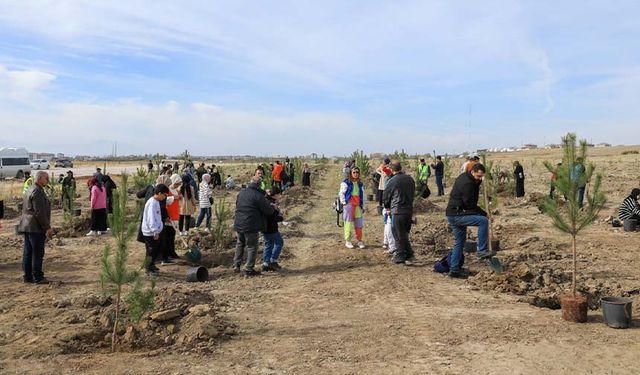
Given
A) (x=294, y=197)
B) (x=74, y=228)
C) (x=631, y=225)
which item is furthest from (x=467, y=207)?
(x=294, y=197)

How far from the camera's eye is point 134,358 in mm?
4391

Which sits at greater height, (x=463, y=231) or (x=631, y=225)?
(x=463, y=231)

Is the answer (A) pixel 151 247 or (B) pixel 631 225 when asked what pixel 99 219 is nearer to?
(A) pixel 151 247

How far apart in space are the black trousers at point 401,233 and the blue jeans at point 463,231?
94cm

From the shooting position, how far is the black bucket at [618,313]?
4.93m

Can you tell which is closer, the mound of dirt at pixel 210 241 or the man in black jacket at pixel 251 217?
the man in black jacket at pixel 251 217

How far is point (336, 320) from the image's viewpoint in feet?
18.0

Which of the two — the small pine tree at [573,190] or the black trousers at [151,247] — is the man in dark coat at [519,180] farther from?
the black trousers at [151,247]

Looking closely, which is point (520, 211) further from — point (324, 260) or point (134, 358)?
point (134, 358)

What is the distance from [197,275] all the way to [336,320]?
8.72 feet

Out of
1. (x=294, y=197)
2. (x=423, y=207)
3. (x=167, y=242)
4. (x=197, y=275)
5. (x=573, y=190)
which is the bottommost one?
(x=197, y=275)


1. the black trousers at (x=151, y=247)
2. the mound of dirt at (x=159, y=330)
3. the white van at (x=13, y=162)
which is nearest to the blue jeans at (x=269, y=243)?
the black trousers at (x=151, y=247)

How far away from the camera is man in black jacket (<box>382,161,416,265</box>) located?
26.3ft

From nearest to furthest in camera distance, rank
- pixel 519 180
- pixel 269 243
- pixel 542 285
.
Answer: pixel 542 285
pixel 269 243
pixel 519 180
